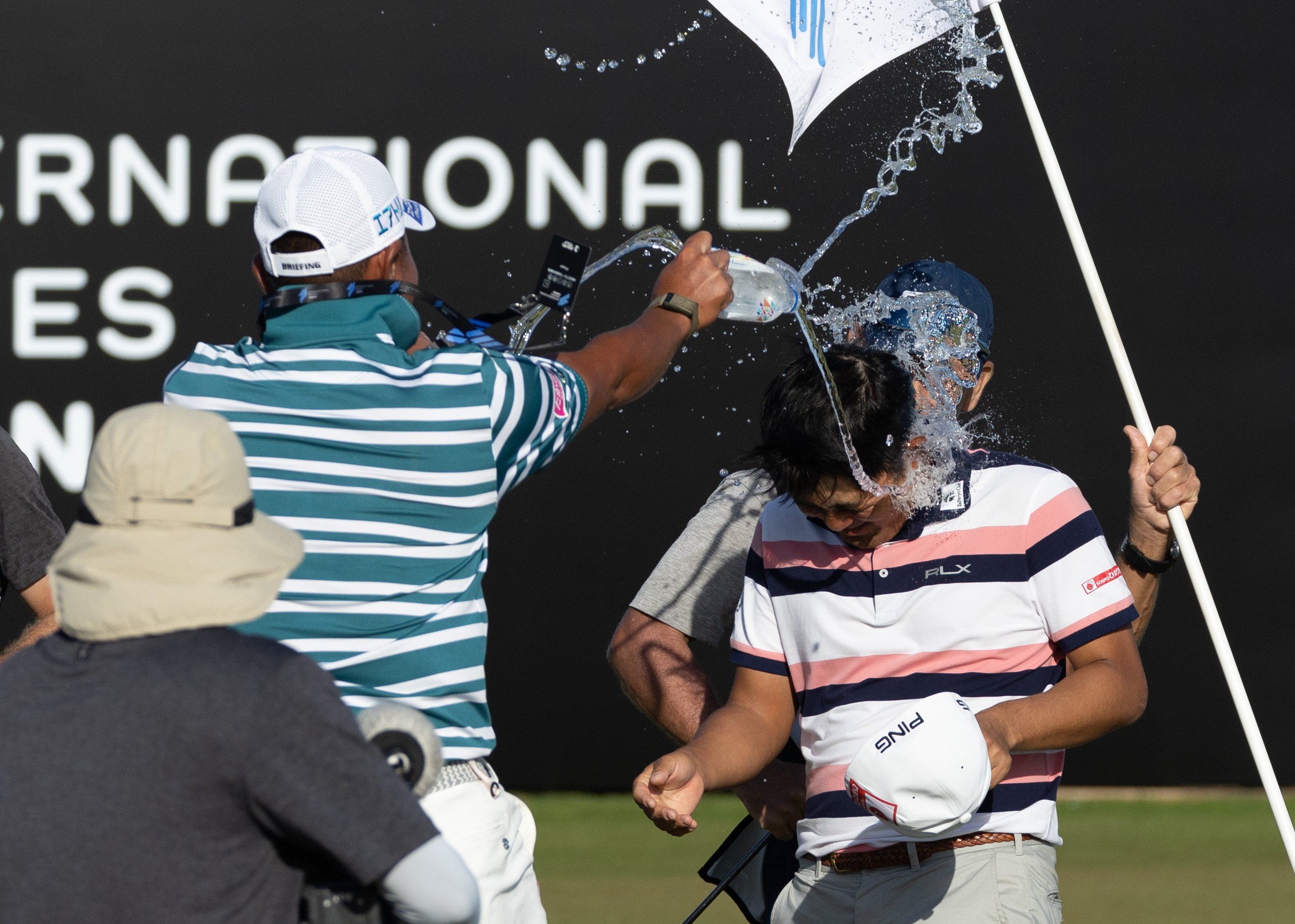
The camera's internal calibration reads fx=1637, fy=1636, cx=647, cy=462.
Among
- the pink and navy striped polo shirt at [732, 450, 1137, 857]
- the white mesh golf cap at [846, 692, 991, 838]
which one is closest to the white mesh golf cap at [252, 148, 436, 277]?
the pink and navy striped polo shirt at [732, 450, 1137, 857]

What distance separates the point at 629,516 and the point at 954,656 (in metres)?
3.74

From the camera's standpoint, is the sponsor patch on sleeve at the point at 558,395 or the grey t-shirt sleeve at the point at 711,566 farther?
the grey t-shirt sleeve at the point at 711,566

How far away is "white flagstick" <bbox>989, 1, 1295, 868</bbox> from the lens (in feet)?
8.35

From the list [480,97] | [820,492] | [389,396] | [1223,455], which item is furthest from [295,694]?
[1223,455]

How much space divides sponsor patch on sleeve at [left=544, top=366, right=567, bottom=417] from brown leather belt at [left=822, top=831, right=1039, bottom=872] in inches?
30.8

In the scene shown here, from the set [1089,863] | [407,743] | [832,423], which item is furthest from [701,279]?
[1089,863]

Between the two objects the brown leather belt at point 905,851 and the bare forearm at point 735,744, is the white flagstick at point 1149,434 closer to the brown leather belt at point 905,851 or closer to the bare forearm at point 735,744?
the brown leather belt at point 905,851

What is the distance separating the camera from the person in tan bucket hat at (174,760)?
1505 millimetres

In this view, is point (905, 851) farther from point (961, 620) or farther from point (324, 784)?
point (324, 784)

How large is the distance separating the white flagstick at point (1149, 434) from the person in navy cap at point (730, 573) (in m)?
0.07

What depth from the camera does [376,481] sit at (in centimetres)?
214

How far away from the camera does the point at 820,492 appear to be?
7.91 feet

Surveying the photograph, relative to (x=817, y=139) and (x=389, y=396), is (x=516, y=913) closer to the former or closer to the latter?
(x=389, y=396)

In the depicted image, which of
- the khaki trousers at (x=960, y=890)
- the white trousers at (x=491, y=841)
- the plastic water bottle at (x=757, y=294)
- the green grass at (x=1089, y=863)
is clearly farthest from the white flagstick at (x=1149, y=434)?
the green grass at (x=1089, y=863)
